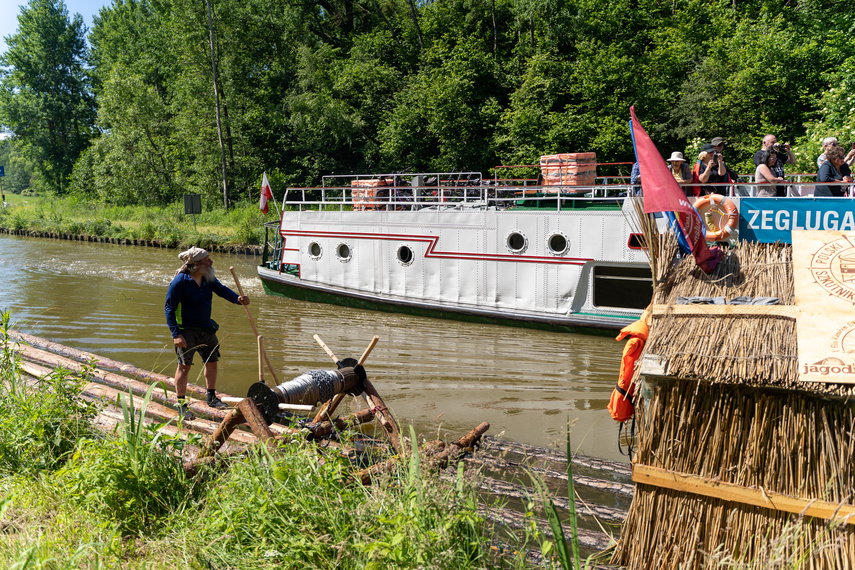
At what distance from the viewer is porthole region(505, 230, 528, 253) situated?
13.7m

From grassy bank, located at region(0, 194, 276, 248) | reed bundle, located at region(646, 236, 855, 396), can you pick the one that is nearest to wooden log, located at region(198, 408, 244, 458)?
reed bundle, located at region(646, 236, 855, 396)

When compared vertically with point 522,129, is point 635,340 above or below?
below

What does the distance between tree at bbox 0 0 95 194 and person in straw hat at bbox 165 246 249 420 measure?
214 feet

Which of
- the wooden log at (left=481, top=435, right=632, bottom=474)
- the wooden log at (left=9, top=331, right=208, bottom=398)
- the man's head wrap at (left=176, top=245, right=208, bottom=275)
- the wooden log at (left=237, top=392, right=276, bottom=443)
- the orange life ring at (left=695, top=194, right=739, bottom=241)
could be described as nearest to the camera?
the wooden log at (left=237, top=392, right=276, bottom=443)

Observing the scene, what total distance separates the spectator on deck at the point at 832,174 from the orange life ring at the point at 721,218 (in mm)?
1256

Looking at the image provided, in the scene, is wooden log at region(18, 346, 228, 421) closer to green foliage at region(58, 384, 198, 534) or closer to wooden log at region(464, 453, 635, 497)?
green foliage at region(58, 384, 198, 534)

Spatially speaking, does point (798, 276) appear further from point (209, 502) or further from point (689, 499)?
point (209, 502)

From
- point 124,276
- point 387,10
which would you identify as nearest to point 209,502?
point 124,276

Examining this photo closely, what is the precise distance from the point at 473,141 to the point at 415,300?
81.4 feet

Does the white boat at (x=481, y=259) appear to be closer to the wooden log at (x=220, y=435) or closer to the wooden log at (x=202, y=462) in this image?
the wooden log at (x=220, y=435)

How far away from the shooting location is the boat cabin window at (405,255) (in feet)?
51.0

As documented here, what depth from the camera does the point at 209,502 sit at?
15.2ft

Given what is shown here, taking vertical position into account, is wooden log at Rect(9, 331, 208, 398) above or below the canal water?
above

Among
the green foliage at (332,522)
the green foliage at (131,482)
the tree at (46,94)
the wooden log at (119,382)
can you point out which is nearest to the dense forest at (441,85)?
the tree at (46,94)
